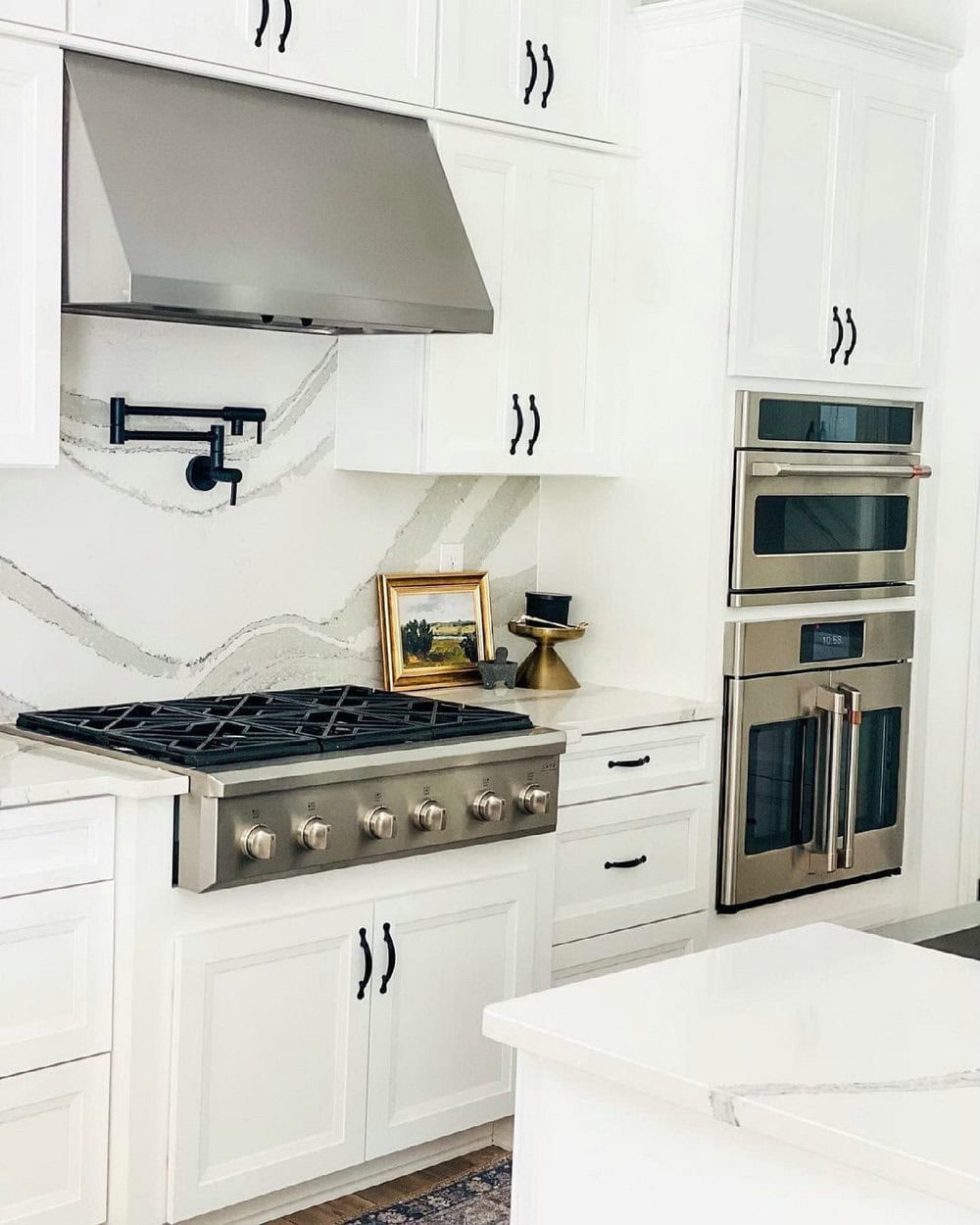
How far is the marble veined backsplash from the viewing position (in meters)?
3.34

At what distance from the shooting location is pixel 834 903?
14.4ft

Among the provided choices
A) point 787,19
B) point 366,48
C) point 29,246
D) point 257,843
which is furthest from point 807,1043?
point 787,19

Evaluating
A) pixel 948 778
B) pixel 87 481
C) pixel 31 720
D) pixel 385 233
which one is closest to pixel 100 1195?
pixel 31 720

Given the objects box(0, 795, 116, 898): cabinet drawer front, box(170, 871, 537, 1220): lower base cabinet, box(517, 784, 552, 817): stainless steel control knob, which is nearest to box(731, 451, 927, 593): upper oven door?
box(517, 784, 552, 817): stainless steel control knob

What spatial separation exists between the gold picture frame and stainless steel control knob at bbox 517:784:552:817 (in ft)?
2.26

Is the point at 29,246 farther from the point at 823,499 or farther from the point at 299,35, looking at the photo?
the point at 823,499

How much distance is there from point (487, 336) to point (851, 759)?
4.90ft

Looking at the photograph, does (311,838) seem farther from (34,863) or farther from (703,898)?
(703,898)

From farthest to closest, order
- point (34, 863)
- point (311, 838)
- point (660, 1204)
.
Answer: point (311, 838)
point (34, 863)
point (660, 1204)

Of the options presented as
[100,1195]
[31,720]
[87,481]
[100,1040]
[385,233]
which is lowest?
[100,1195]

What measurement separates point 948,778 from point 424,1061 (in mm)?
1988

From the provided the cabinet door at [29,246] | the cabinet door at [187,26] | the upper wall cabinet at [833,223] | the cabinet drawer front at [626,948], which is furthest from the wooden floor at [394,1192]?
the cabinet door at [187,26]

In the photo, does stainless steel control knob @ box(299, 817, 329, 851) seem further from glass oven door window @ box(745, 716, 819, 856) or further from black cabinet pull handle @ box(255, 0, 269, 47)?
black cabinet pull handle @ box(255, 0, 269, 47)

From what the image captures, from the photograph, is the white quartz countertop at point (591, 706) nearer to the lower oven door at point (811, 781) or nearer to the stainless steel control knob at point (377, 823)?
the lower oven door at point (811, 781)
